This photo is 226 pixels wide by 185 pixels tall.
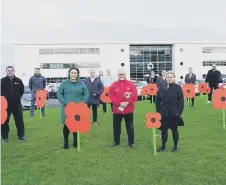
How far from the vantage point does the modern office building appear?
2753 inches

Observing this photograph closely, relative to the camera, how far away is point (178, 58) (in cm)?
7306

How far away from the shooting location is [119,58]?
7238 cm

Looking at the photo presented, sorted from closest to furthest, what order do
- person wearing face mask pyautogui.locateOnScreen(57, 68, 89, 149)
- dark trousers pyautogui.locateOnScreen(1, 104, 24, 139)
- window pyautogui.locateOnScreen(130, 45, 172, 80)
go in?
person wearing face mask pyautogui.locateOnScreen(57, 68, 89, 149)
dark trousers pyautogui.locateOnScreen(1, 104, 24, 139)
window pyautogui.locateOnScreen(130, 45, 172, 80)

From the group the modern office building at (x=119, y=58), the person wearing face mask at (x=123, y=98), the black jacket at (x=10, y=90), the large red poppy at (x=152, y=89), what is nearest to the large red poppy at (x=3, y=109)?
the black jacket at (x=10, y=90)

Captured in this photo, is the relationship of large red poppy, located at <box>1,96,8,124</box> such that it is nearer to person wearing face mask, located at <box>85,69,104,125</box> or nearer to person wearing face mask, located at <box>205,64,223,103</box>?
person wearing face mask, located at <box>85,69,104,125</box>

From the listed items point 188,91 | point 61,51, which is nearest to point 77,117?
point 188,91

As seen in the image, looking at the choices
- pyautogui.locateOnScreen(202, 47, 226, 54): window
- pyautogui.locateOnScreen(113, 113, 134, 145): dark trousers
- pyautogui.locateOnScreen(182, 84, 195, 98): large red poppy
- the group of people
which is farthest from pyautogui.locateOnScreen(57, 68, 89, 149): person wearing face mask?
pyautogui.locateOnScreen(202, 47, 226, 54): window

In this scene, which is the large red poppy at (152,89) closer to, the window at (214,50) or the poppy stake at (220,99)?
the poppy stake at (220,99)

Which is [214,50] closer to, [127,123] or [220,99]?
[220,99]

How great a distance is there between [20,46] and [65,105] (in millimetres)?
64539

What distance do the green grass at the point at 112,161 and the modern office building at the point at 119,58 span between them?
191 feet

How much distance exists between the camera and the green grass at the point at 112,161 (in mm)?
6152

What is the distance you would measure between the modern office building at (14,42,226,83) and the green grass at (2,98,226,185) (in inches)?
2291

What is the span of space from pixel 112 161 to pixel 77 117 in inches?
50.9
